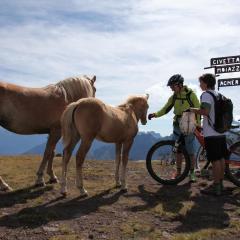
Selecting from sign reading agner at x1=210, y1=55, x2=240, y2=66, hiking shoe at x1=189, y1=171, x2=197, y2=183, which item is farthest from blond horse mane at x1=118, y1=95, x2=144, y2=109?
sign reading agner at x1=210, y1=55, x2=240, y2=66

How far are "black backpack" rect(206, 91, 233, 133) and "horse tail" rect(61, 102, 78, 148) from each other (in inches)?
124

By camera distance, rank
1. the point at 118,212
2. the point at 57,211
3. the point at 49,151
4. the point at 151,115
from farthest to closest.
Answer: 1. the point at 151,115
2. the point at 49,151
3. the point at 118,212
4. the point at 57,211

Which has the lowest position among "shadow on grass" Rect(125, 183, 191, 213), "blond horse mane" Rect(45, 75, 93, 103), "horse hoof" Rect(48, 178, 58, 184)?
"shadow on grass" Rect(125, 183, 191, 213)

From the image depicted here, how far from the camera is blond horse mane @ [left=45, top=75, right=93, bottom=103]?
38.8 feet

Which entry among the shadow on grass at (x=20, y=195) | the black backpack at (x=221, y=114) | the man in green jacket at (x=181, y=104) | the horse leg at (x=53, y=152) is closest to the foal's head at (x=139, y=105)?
the man in green jacket at (x=181, y=104)

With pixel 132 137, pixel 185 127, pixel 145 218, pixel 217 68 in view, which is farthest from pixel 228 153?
pixel 217 68

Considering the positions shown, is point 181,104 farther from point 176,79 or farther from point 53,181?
point 53,181

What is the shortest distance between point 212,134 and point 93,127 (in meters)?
2.73

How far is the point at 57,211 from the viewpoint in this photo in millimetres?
8891

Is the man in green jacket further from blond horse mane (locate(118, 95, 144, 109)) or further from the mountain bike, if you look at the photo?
blond horse mane (locate(118, 95, 144, 109))

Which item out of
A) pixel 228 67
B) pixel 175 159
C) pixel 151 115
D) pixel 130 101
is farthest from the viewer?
pixel 228 67

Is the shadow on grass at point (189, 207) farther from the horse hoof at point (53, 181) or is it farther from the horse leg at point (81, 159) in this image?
the horse hoof at point (53, 181)

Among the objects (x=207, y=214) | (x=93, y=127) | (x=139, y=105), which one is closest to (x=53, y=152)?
(x=93, y=127)

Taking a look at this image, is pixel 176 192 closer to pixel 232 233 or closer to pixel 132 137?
pixel 132 137
